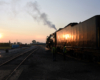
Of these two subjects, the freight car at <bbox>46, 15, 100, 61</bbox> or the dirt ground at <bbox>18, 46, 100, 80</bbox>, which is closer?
the dirt ground at <bbox>18, 46, 100, 80</bbox>

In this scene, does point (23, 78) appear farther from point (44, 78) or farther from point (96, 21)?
point (96, 21)

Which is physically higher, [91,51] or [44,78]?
[91,51]

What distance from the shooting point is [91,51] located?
9.48m

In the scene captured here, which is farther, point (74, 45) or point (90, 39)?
point (74, 45)

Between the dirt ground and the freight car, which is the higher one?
the freight car

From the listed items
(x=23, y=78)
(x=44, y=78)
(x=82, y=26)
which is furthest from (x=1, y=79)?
(x=82, y=26)

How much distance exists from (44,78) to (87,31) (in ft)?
20.9

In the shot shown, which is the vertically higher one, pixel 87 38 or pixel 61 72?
pixel 87 38

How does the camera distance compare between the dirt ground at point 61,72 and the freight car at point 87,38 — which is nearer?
the dirt ground at point 61,72

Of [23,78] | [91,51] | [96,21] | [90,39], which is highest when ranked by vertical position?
[96,21]

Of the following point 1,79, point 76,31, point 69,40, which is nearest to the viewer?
point 1,79

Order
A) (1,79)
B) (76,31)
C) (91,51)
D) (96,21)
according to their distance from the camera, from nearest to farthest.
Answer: (1,79)
(96,21)
(91,51)
(76,31)

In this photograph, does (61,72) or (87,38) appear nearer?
(61,72)

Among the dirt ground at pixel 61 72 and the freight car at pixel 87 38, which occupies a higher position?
the freight car at pixel 87 38
